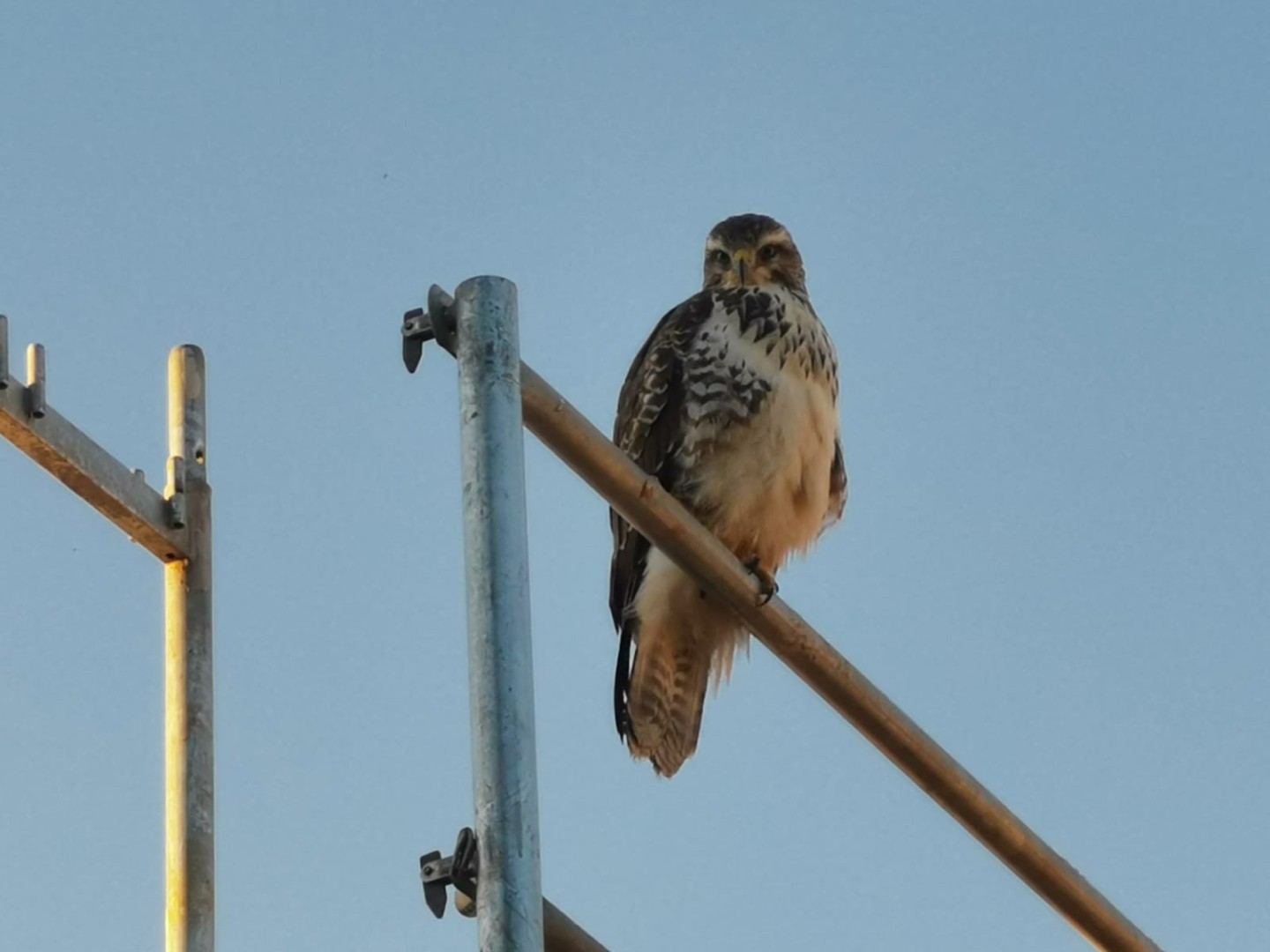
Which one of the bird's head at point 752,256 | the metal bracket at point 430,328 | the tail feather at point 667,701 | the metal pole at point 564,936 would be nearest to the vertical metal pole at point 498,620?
the metal bracket at point 430,328

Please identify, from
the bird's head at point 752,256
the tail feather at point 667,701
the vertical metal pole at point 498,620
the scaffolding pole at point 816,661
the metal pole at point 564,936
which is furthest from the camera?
the bird's head at point 752,256

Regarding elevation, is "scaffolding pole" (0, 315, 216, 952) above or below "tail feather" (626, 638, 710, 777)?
below

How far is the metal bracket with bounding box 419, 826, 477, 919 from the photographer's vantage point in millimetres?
2852

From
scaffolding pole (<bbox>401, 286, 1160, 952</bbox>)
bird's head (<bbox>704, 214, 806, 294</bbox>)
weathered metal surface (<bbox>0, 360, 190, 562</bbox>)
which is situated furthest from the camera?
bird's head (<bbox>704, 214, 806, 294</bbox>)

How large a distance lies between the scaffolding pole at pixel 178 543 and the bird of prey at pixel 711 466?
2.67 metres

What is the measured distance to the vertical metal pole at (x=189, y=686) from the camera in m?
3.88

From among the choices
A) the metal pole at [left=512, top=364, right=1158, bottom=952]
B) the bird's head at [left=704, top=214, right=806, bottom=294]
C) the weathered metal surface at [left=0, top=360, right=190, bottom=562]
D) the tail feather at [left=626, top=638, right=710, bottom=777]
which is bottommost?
the metal pole at [left=512, top=364, right=1158, bottom=952]

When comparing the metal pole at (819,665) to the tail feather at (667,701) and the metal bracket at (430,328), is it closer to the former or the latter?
the metal bracket at (430,328)

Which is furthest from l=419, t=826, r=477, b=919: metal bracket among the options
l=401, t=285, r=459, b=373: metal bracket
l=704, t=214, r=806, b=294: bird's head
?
l=704, t=214, r=806, b=294: bird's head

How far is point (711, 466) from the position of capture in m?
6.92

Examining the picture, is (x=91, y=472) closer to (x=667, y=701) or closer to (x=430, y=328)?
(x=430, y=328)

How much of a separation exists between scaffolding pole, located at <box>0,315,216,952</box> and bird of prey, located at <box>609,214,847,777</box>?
2.67 meters

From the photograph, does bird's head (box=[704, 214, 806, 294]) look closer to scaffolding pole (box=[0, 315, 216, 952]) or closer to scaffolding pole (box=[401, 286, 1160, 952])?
scaffolding pole (box=[0, 315, 216, 952])

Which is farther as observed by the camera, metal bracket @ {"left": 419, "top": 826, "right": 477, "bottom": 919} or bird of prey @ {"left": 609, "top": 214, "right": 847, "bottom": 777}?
bird of prey @ {"left": 609, "top": 214, "right": 847, "bottom": 777}
